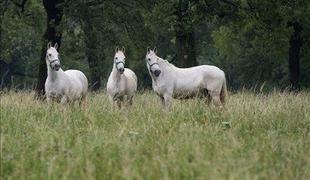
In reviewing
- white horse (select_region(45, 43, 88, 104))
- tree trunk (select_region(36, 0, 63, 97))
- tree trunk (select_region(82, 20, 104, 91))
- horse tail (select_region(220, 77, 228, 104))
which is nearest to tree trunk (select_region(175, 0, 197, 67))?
tree trunk (select_region(82, 20, 104, 91))

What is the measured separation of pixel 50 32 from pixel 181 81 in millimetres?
7129

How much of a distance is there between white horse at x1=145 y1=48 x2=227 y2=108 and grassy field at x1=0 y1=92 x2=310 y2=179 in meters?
3.75

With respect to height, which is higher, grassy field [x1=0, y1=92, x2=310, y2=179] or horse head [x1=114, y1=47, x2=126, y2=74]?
horse head [x1=114, y1=47, x2=126, y2=74]

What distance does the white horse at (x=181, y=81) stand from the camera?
13727mm

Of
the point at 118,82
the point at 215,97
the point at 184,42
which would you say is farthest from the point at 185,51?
the point at 118,82

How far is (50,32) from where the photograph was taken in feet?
63.6

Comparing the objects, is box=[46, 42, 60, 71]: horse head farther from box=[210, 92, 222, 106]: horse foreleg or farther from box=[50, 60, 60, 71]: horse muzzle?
box=[210, 92, 222, 106]: horse foreleg

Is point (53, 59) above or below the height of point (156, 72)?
above

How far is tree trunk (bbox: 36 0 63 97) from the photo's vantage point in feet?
61.0

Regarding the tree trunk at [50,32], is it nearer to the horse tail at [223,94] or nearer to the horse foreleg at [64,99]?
the horse foreleg at [64,99]

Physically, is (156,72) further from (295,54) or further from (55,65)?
(295,54)

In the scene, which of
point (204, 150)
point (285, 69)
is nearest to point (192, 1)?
point (204, 150)

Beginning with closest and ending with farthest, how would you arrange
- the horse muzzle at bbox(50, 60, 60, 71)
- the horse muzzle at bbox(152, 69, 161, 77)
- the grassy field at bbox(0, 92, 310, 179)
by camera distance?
the grassy field at bbox(0, 92, 310, 179) → the horse muzzle at bbox(50, 60, 60, 71) → the horse muzzle at bbox(152, 69, 161, 77)

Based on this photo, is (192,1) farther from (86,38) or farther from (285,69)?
(285,69)
